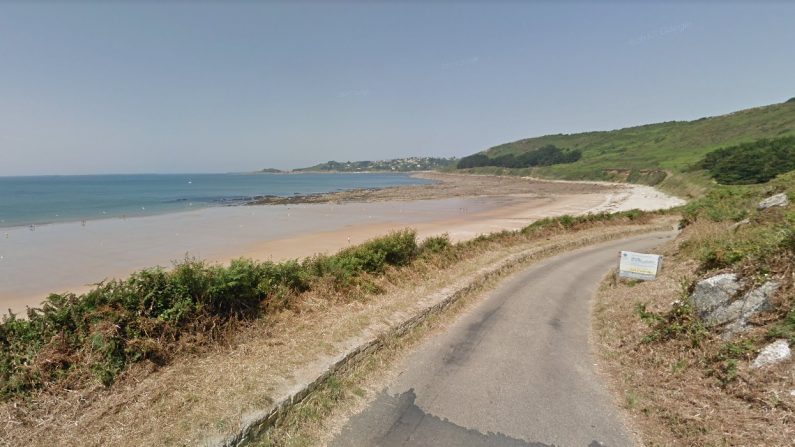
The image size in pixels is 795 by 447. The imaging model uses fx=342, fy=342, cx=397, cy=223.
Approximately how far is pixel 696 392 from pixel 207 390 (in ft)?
24.3

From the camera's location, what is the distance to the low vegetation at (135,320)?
503cm

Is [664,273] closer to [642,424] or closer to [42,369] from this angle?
[642,424]

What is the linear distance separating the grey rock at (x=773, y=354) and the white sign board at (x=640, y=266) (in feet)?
22.1

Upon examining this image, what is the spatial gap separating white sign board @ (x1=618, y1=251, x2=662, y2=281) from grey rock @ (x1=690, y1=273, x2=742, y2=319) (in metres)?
4.78

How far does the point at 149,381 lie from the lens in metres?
5.27

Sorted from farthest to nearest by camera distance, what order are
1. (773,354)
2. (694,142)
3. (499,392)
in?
(694,142) → (499,392) → (773,354)

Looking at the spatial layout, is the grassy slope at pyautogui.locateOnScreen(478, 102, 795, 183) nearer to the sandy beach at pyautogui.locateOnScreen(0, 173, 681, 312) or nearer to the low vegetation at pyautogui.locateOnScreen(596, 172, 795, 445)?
the sandy beach at pyautogui.locateOnScreen(0, 173, 681, 312)

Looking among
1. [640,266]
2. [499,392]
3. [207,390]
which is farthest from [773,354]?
[207,390]

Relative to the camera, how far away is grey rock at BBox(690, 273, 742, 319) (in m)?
6.30

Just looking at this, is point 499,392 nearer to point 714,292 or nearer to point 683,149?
point 714,292

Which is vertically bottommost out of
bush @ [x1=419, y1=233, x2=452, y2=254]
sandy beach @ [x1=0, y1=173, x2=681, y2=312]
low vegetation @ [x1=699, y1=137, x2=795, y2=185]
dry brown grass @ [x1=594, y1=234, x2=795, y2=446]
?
sandy beach @ [x1=0, y1=173, x2=681, y2=312]

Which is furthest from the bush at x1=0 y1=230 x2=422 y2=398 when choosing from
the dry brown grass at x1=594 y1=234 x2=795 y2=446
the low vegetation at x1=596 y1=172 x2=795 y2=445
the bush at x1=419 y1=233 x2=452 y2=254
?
the low vegetation at x1=596 y1=172 x2=795 y2=445

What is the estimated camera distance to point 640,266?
37.6ft

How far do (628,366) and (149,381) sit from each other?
27.7 feet
